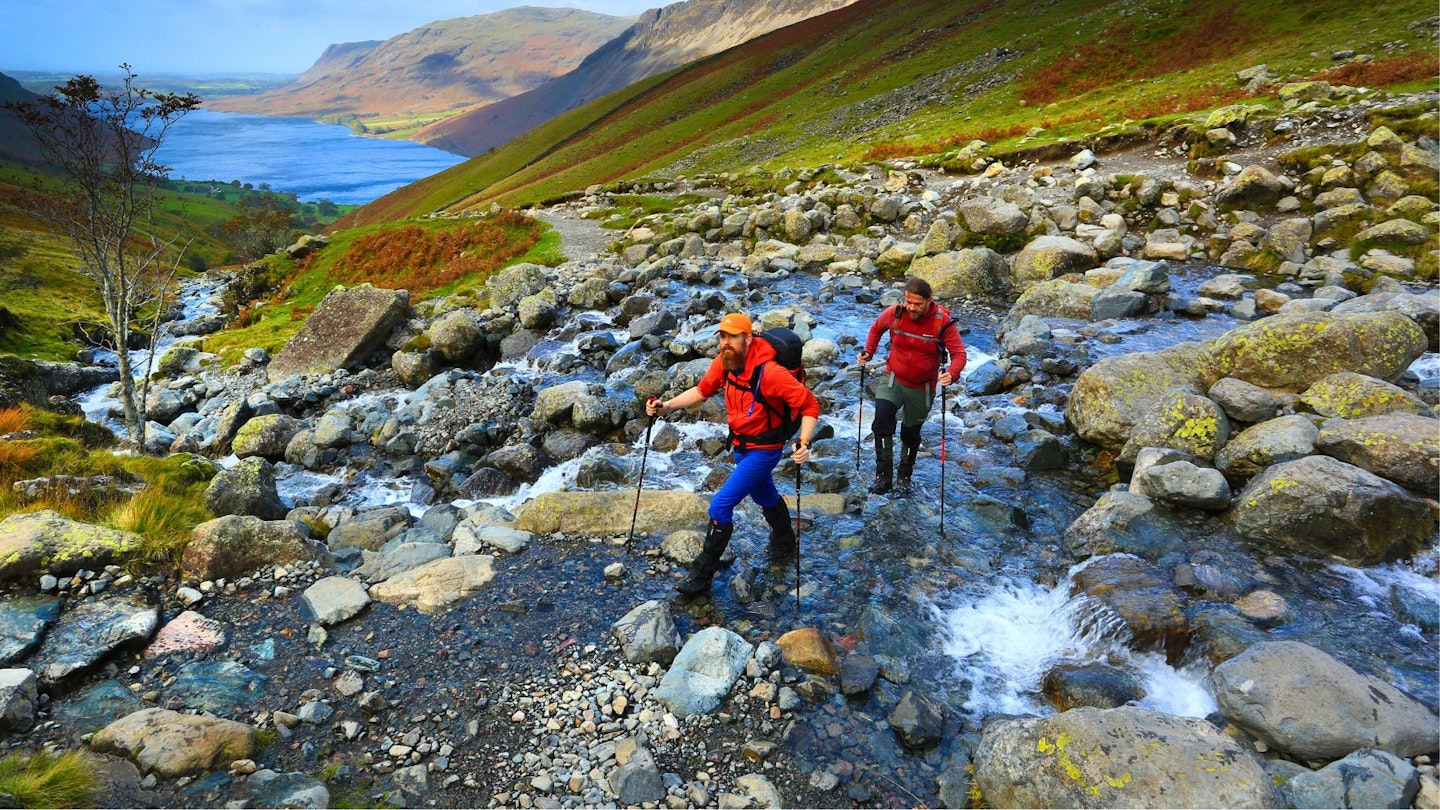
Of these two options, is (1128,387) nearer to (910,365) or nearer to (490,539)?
(910,365)

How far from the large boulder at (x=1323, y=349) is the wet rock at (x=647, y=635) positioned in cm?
1384

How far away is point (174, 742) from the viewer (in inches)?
263

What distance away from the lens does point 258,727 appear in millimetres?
7430

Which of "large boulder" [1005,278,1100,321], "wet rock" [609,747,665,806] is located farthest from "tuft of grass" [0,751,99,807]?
"large boulder" [1005,278,1100,321]

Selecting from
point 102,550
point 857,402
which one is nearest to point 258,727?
point 102,550

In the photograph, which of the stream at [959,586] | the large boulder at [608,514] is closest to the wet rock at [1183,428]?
the stream at [959,586]

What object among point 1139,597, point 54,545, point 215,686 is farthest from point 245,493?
point 1139,597

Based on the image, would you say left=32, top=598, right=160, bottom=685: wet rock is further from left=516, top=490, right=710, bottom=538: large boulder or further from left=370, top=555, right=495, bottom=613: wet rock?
left=516, top=490, right=710, bottom=538: large boulder

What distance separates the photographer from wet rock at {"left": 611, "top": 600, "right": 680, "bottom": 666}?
8.81m

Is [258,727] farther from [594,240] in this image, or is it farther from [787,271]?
[594,240]

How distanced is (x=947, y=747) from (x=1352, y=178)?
32.4 meters

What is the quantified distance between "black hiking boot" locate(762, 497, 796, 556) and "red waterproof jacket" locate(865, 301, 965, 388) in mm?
3689

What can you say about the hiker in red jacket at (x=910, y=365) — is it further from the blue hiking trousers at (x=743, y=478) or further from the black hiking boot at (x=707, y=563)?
the black hiking boot at (x=707, y=563)

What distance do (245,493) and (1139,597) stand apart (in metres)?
16.1
